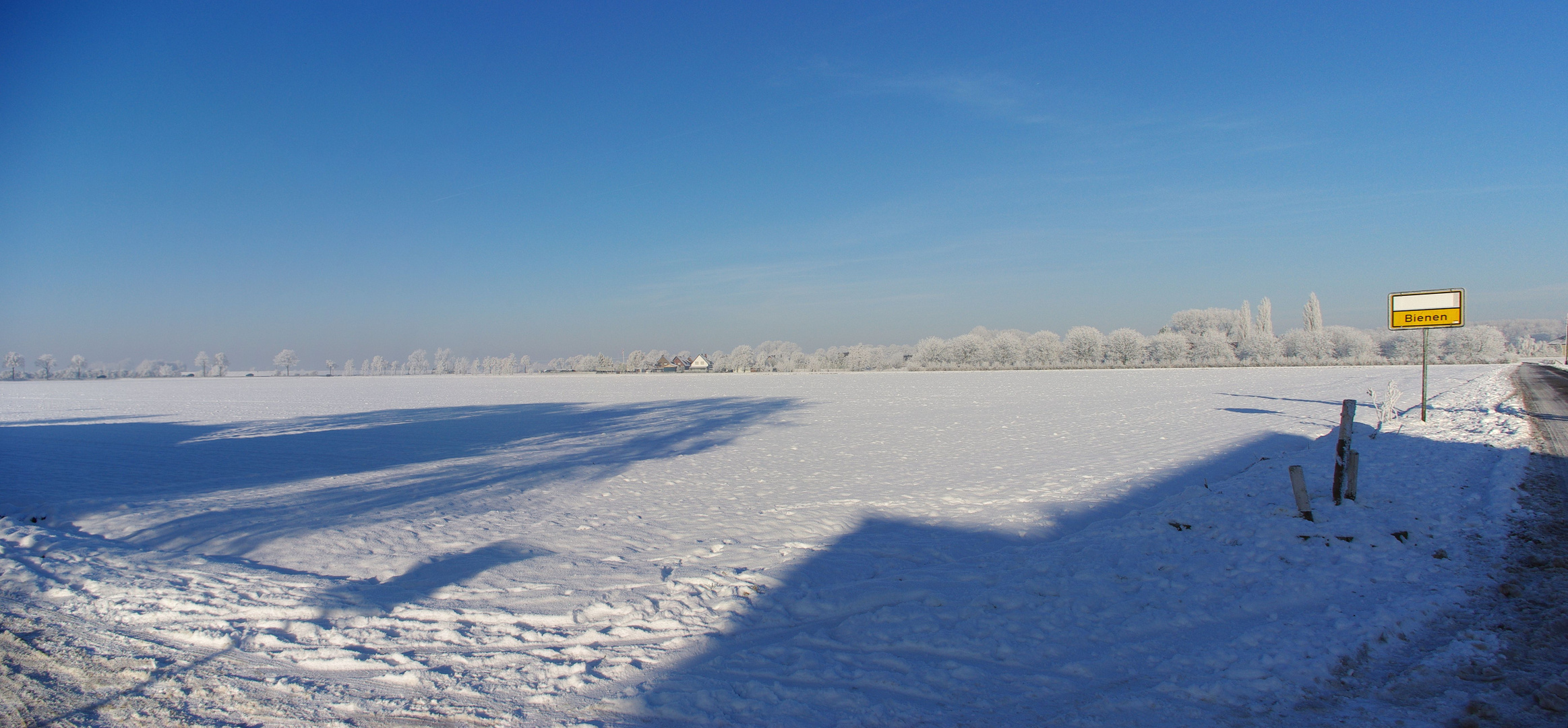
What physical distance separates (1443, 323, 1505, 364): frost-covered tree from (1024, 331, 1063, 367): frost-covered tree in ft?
146

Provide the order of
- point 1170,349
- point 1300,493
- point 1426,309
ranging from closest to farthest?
point 1300,493 < point 1426,309 < point 1170,349

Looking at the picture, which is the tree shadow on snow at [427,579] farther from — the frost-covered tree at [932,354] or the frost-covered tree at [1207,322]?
the frost-covered tree at [1207,322]

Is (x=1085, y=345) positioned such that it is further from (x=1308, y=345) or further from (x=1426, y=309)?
(x=1426, y=309)

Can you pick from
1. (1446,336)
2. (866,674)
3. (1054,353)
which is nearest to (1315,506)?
(866,674)

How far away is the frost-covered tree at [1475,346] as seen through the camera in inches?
3337

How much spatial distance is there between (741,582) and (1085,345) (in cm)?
10549

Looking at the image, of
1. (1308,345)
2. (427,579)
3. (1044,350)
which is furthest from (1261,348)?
(427,579)

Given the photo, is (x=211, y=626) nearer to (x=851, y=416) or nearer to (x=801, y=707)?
(x=801, y=707)

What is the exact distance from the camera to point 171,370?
161000 mm

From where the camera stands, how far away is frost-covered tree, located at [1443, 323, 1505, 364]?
84.8 m

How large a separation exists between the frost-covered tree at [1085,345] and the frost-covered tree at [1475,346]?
1542 inches

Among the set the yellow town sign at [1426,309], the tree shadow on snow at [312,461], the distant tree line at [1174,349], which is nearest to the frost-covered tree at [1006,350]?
the distant tree line at [1174,349]

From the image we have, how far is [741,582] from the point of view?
5.80m

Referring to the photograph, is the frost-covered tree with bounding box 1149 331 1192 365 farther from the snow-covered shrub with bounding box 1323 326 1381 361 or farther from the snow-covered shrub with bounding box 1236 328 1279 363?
the snow-covered shrub with bounding box 1323 326 1381 361
